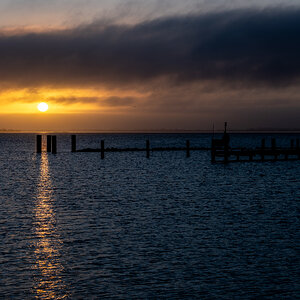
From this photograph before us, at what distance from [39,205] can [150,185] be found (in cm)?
1232

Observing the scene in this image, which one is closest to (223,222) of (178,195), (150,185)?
(178,195)

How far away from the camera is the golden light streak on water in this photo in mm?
11919

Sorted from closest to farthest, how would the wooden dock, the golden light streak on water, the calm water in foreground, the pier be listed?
the golden light streak on water → the calm water in foreground → the wooden dock → the pier

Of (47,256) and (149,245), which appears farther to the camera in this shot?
(149,245)

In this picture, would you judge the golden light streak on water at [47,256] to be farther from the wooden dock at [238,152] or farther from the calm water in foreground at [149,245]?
the wooden dock at [238,152]

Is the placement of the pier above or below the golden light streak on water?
above

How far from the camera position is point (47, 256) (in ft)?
49.2

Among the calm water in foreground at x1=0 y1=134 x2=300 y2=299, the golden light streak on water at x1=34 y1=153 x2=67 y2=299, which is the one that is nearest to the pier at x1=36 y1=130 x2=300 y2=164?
the calm water in foreground at x1=0 y1=134 x2=300 y2=299

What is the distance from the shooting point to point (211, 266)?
13969 mm

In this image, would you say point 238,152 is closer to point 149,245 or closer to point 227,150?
point 227,150

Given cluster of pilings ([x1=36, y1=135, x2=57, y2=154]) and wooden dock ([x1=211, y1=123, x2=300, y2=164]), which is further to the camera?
cluster of pilings ([x1=36, y1=135, x2=57, y2=154])

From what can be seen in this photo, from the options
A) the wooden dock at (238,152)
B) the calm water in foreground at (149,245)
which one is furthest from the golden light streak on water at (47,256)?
the wooden dock at (238,152)

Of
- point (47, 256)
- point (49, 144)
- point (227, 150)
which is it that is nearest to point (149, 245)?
point (47, 256)

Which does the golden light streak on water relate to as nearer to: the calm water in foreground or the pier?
the calm water in foreground
